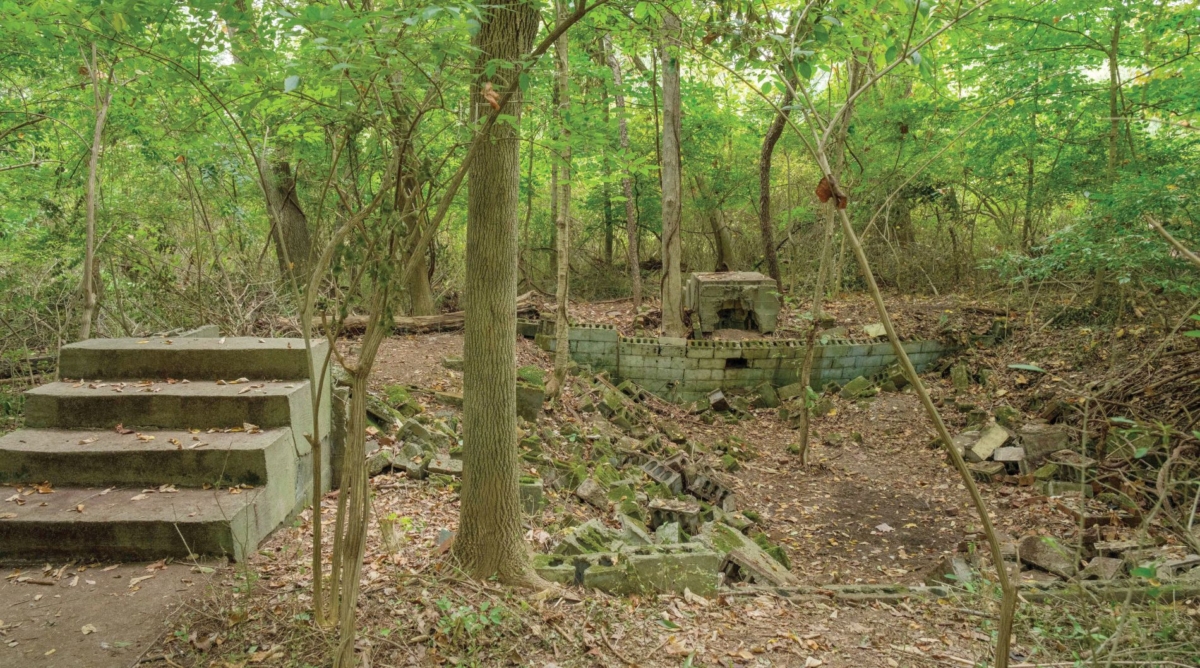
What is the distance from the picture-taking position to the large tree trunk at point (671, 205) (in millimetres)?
10492

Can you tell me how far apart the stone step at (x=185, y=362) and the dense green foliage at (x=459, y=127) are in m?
1.27

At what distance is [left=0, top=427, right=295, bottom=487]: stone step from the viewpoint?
12.9ft

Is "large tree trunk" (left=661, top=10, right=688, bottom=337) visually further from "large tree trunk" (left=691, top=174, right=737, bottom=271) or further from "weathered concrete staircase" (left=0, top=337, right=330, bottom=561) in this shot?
"weathered concrete staircase" (left=0, top=337, right=330, bottom=561)

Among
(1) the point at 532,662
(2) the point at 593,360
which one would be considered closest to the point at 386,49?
(1) the point at 532,662

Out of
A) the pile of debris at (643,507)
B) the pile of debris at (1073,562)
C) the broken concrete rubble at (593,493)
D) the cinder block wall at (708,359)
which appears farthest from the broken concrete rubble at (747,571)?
the cinder block wall at (708,359)

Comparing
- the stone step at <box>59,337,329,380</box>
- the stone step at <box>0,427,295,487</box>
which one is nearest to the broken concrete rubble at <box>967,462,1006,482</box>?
the stone step at <box>59,337,329,380</box>

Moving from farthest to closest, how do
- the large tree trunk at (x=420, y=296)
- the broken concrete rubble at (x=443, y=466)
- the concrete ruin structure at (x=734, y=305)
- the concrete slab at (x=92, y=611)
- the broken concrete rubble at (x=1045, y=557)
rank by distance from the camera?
the concrete ruin structure at (x=734, y=305) < the large tree trunk at (x=420, y=296) < the broken concrete rubble at (x=443, y=466) < the broken concrete rubble at (x=1045, y=557) < the concrete slab at (x=92, y=611)

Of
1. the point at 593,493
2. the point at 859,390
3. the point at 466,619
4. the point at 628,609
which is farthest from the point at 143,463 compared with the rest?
the point at 859,390

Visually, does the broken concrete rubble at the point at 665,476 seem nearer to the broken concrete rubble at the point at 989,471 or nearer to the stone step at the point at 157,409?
the broken concrete rubble at the point at 989,471

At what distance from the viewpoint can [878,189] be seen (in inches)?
464

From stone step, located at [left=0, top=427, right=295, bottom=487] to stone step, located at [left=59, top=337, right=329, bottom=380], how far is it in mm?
740

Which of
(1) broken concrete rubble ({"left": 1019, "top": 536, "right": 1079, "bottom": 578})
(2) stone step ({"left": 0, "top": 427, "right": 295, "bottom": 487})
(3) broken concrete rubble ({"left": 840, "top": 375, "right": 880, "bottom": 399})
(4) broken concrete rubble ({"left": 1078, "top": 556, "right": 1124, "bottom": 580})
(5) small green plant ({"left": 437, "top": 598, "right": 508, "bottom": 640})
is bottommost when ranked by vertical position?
(1) broken concrete rubble ({"left": 1019, "top": 536, "right": 1079, "bottom": 578})

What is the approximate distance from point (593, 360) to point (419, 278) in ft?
10.0

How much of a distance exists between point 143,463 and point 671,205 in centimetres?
850
